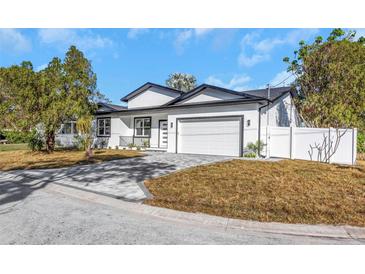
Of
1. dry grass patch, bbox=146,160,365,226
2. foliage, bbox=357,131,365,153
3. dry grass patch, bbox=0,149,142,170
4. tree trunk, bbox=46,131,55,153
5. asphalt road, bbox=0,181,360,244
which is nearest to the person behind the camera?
asphalt road, bbox=0,181,360,244

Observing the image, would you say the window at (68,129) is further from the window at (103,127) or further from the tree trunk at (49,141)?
the tree trunk at (49,141)

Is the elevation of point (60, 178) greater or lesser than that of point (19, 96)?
lesser

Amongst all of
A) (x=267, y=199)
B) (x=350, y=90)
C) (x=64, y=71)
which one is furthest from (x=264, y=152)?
(x=64, y=71)

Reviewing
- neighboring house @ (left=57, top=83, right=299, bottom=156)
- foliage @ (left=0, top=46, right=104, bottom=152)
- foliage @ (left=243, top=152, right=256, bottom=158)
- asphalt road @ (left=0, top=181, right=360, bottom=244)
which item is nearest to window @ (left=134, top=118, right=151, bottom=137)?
neighboring house @ (left=57, top=83, right=299, bottom=156)

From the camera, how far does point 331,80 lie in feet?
44.7

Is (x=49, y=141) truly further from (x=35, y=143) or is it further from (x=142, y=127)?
(x=142, y=127)

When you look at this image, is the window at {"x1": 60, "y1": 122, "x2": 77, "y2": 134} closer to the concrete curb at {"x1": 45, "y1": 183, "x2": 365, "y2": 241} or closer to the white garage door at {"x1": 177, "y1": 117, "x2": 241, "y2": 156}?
the white garage door at {"x1": 177, "y1": 117, "x2": 241, "y2": 156}

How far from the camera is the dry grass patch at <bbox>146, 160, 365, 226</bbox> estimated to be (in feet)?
14.8

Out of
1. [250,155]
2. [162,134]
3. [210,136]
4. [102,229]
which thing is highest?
[162,134]

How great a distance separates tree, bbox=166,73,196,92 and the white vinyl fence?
1486 inches

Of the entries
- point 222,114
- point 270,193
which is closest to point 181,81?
point 222,114

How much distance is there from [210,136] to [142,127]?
24.1 ft

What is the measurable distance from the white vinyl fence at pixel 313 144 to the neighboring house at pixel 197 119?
1030mm
